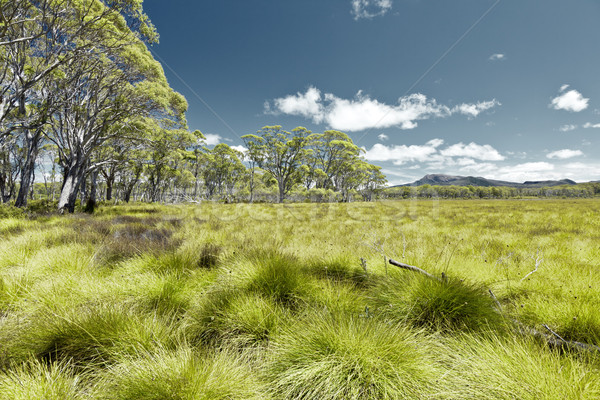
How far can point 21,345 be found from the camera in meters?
1.79

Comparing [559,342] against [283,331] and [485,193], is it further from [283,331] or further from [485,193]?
[485,193]

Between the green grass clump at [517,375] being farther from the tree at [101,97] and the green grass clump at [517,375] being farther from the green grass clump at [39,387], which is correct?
the tree at [101,97]

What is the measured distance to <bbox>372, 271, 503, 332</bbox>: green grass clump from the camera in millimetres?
2117

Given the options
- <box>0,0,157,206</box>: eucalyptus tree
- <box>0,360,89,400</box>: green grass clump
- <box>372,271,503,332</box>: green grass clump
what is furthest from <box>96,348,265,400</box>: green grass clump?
<box>0,0,157,206</box>: eucalyptus tree

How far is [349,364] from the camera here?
1.56 m

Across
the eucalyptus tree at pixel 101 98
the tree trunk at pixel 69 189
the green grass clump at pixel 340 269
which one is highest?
the eucalyptus tree at pixel 101 98

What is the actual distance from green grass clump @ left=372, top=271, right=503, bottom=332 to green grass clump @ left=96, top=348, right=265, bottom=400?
1595mm

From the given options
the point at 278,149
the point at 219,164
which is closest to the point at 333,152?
the point at 278,149

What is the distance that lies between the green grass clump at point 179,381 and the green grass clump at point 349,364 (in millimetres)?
232

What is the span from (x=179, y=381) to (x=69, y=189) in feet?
57.2

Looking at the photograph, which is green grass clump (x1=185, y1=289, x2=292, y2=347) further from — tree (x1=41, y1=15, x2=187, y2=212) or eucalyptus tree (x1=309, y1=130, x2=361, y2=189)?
eucalyptus tree (x1=309, y1=130, x2=361, y2=189)

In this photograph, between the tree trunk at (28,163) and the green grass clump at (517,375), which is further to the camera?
the tree trunk at (28,163)

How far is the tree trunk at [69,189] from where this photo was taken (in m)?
12.3

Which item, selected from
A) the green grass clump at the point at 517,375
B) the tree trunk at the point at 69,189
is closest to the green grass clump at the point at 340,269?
the green grass clump at the point at 517,375
